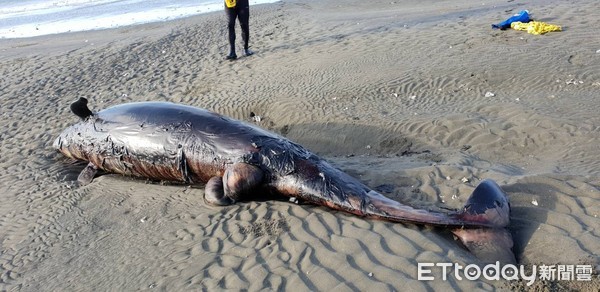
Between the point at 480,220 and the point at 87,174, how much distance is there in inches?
230

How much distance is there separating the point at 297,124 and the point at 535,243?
5101 millimetres

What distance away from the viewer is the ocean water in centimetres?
2283

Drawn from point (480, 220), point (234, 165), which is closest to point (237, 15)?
point (234, 165)

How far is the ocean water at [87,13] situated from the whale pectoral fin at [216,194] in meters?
18.3

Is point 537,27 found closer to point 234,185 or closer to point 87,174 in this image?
point 234,185

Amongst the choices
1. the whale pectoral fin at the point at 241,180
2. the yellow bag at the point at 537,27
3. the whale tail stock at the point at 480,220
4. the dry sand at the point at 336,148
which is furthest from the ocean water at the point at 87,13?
the whale tail stock at the point at 480,220

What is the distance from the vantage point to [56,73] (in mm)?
13617

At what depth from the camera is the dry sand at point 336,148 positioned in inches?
179

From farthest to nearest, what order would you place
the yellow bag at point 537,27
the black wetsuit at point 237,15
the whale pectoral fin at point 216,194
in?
the black wetsuit at point 237,15
the yellow bag at point 537,27
the whale pectoral fin at point 216,194

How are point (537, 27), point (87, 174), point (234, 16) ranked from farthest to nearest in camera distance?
point (234, 16), point (537, 27), point (87, 174)

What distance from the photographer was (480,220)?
179 inches

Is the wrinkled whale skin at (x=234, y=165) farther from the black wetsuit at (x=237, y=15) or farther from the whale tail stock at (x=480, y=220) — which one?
the black wetsuit at (x=237, y=15)

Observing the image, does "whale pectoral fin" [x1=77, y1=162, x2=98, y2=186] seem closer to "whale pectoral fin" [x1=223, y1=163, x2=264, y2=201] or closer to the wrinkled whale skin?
the wrinkled whale skin

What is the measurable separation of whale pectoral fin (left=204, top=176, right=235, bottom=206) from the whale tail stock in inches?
77.3
